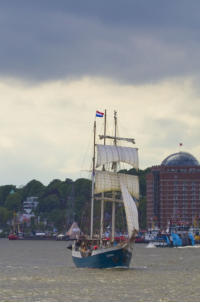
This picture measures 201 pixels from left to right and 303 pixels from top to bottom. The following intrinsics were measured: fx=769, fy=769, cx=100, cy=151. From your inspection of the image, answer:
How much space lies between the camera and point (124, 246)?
97500 millimetres

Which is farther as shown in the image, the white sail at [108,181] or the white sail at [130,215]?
the white sail at [108,181]

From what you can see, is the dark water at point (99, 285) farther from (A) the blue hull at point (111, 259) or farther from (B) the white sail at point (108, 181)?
(B) the white sail at point (108, 181)

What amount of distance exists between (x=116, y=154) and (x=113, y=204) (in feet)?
27.4

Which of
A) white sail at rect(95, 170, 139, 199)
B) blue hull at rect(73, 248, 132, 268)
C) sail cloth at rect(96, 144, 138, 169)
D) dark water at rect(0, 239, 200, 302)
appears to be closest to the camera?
dark water at rect(0, 239, 200, 302)

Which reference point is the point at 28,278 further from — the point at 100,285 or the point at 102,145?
the point at 102,145

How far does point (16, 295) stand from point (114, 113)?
4973 cm

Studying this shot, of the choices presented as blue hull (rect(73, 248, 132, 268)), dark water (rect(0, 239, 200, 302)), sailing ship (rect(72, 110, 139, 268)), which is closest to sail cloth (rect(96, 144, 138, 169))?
sailing ship (rect(72, 110, 139, 268))

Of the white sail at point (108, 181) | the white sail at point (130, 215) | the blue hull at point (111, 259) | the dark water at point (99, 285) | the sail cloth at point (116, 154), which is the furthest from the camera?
the sail cloth at point (116, 154)

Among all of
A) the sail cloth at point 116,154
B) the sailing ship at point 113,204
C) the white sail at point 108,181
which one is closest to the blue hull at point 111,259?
the sailing ship at point 113,204

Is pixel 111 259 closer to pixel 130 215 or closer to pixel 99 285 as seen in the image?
pixel 130 215

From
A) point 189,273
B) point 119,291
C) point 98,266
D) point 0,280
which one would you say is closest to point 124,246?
point 98,266

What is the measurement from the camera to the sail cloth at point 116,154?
11112 cm

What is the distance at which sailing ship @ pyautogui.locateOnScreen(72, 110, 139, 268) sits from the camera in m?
97.7

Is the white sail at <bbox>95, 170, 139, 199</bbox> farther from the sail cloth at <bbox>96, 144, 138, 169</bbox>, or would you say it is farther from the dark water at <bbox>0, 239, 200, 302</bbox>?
the dark water at <bbox>0, 239, 200, 302</bbox>
